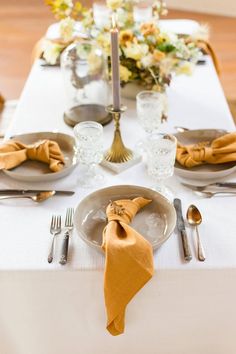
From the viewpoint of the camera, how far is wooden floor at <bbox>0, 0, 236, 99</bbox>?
3611 millimetres

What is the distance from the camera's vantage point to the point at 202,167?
1320mm

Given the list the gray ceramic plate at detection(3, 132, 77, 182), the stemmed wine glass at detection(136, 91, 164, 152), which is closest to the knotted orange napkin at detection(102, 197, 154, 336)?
the gray ceramic plate at detection(3, 132, 77, 182)

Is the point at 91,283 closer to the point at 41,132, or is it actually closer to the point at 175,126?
the point at 41,132

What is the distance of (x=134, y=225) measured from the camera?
3.60 feet

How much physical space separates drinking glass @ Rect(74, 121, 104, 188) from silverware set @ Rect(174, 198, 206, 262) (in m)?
0.25

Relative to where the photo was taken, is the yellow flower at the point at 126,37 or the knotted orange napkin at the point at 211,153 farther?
the yellow flower at the point at 126,37

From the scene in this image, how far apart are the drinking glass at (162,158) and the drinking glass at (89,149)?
0.14 m

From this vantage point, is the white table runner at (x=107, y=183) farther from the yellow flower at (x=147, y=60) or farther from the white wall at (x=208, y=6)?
the white wall at (x=208, y=6)

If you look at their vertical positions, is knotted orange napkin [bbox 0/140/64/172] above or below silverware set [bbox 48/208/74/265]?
above

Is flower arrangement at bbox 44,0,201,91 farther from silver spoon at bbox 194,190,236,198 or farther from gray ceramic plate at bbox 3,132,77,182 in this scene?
silver spoon at bbox 194,190,236,198

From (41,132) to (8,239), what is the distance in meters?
0.47

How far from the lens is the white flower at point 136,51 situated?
1.65 metres

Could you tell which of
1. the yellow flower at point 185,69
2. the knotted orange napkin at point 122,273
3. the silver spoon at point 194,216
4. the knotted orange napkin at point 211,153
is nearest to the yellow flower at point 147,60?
the yellow flower at point 185,69

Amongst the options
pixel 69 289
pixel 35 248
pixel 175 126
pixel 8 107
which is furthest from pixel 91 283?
pixel 8 107
